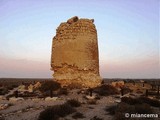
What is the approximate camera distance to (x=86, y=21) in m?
20.9

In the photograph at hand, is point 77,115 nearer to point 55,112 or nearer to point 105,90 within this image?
point 55,112

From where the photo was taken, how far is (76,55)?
1983 cm

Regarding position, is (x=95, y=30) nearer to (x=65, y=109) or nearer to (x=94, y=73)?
(x=94, y=73)

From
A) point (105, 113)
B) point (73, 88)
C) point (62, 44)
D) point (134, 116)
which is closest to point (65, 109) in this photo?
point (105, 113)

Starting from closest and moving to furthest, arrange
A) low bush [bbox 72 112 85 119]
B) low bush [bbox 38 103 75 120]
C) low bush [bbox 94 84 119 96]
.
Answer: low bush [bbox 38 103 75 120] → low bush [bbox 72 112 85 119] → low bush [bbox 94 84 119 96]

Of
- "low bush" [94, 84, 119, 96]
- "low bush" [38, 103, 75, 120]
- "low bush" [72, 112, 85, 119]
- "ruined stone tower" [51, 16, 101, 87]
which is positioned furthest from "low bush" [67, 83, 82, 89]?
"low bush" [72, 112, 85, 119]

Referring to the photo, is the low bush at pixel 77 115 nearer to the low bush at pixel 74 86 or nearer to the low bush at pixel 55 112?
the low bush at pixel 55 112

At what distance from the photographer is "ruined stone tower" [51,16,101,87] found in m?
19.9

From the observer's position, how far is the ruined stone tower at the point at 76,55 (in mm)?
19859

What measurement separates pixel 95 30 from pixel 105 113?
40.5 ft

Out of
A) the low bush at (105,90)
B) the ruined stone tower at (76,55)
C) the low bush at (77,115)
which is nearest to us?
the low bush at (77,115)

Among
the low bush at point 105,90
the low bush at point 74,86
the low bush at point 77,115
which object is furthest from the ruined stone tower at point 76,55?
Answer: the low bush at point 77,115

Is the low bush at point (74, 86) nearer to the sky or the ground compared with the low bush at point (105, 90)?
nearer to the sky

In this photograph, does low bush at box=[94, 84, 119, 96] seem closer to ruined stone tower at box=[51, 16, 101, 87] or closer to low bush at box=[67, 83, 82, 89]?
ruined stone tower at box=[51, 16, 101, 87]
